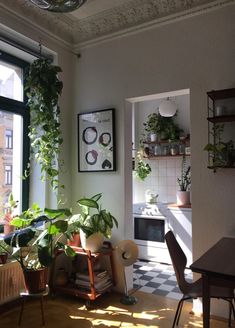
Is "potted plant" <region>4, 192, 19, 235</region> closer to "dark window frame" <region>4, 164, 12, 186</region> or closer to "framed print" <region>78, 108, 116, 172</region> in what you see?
"dark window frame" <region>4, 164, 12, 186</region>

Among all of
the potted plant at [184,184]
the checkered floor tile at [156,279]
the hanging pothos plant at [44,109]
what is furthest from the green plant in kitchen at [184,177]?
the hanging pothos plant at [44,109]

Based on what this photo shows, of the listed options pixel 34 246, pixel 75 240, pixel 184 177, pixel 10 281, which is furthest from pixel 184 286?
pixel 184 177

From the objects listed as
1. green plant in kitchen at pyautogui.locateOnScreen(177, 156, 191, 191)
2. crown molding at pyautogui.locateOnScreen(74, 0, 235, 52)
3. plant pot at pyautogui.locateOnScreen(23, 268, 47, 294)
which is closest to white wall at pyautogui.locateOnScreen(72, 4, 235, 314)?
crown molding at pyautogui.locateOnScreen(74, 0, 235, 52)

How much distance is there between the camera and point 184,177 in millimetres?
4500

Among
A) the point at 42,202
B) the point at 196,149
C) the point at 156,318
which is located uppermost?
the point at 196,149

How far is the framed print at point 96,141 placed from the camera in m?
3.21

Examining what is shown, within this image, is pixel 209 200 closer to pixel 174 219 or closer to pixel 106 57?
pixel 174 219

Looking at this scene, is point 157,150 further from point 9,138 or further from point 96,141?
point 9,138

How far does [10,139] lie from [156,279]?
7.90 feet

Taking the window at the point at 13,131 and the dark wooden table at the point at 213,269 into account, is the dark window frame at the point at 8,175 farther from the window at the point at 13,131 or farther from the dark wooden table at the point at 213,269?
the dark wooden table at the point at 213,269

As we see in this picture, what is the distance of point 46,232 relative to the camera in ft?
8.45

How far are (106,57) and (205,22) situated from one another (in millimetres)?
1119

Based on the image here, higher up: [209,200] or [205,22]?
[205,22]

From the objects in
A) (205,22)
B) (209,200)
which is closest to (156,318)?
(209,200)
